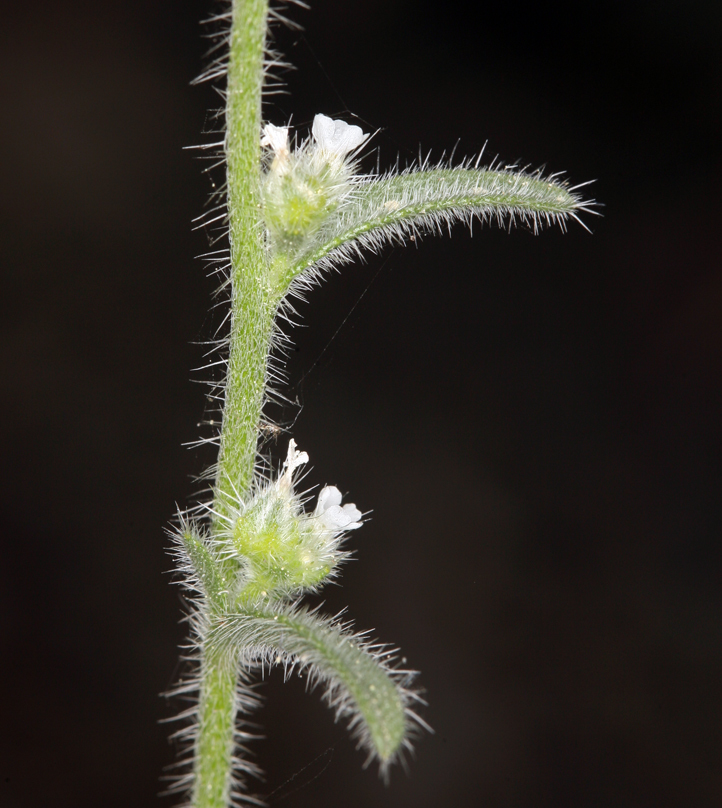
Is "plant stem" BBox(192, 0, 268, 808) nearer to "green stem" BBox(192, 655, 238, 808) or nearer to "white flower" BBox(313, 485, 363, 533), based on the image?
"green stem" BBox(192, 655, 238, 808)

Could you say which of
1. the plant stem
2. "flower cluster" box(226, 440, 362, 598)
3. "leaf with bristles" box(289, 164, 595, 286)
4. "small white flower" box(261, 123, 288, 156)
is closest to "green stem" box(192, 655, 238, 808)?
the plant stem

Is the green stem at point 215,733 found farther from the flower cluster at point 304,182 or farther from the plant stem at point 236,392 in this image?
the flower cluster at point 304,182

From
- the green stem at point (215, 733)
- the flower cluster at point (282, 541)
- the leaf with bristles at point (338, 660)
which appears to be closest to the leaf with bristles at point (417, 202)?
the flower cluster at point (282, 541)

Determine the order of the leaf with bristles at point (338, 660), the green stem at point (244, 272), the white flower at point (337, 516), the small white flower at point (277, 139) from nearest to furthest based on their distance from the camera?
the leaf with bristles at point (338, 660)
the green stem at point (244, 272)
the small white flower at point (277, 139)
the white flower at point (337, 516)

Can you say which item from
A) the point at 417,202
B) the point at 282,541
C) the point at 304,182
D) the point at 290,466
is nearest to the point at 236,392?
the point at 290,466

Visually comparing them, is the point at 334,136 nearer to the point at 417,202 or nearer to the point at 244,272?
the point at 417,202
